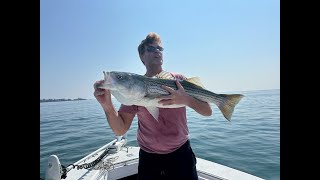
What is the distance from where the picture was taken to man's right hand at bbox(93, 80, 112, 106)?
2778 millimetres

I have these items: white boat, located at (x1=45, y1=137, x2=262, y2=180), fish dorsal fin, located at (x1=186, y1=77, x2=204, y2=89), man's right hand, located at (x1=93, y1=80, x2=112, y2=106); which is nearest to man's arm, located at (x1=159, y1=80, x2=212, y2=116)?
fish dorsal fin, located at (x1=186, y1=77, x2=204, y2=89)

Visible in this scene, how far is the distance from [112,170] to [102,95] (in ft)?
8.82

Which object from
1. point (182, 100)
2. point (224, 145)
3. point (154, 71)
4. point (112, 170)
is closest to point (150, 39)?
point (154, 71)

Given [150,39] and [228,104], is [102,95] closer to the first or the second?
[150,39]

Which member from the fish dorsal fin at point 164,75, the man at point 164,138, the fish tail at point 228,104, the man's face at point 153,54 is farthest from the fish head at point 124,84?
the fish tail at point 228,104

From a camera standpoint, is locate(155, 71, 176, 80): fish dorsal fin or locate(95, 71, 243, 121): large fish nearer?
locate(95, 71, 243, 121): large fish

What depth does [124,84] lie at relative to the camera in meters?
2.85

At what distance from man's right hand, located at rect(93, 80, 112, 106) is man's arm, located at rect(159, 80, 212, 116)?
0.66 m

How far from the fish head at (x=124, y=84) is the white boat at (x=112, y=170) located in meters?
2.37

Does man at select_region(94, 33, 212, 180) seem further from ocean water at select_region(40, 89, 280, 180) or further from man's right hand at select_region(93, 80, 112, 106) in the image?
ocean water at select_region(40, 89, 280, 180)
